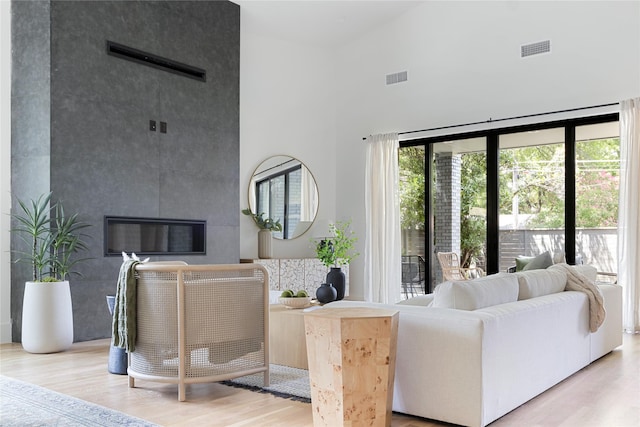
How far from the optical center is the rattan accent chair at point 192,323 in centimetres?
337

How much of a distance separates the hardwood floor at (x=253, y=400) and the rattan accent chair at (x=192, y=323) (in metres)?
0.16

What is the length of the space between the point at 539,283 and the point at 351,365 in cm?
169

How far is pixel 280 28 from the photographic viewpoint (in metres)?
7.59

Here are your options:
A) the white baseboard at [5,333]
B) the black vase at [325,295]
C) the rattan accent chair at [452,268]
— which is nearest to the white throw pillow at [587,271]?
the black vase at [325,295]

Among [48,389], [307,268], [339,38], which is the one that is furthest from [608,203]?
[48,389]

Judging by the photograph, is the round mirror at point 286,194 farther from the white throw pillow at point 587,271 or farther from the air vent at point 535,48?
the white throw pillow at point 587,271

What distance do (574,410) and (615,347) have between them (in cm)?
194

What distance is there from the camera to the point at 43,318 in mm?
4793

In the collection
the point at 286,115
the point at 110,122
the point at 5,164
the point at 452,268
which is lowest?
the point at 452,268

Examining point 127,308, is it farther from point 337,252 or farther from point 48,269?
point 337,252

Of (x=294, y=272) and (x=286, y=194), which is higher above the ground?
(x=286, y=194)

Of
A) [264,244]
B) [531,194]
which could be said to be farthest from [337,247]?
[531,194]

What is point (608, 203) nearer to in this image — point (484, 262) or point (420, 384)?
point (484, 262)

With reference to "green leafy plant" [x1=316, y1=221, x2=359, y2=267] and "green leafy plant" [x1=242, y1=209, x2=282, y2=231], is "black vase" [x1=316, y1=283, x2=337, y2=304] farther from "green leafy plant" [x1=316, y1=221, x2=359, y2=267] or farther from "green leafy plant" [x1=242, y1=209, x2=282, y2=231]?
"green leafy plant" [x1=242, y1=209, x2=282, y2=231]
